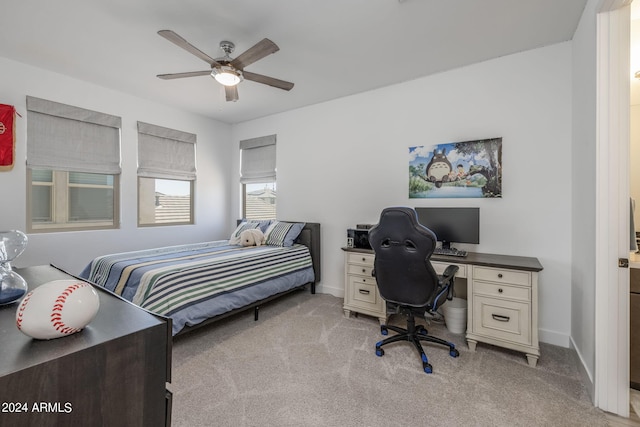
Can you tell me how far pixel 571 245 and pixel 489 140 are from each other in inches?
45.7

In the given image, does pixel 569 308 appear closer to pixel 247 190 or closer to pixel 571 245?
pixel 571 245

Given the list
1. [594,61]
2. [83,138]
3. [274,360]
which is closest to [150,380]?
[274,360]

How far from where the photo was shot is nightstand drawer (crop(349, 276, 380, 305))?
290 centimetres

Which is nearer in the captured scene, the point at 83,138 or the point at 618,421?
the point at 618,421

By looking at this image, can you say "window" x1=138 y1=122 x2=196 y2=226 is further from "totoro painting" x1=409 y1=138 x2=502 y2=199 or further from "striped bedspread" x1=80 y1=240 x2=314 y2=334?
"totoro painting" x1=409 y1=138 x2=502 y2=199

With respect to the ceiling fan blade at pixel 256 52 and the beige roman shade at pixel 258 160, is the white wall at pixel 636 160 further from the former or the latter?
the beige roman shade at pixel 258 160

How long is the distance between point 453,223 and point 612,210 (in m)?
1.17

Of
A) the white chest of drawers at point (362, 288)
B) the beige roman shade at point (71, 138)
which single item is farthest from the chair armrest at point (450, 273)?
the beige roman shade at point (71, 138)

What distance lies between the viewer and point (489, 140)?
A: 8.99 feet

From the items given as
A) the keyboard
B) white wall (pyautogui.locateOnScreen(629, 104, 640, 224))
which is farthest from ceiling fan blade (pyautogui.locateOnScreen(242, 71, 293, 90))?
white wall (pyautogui.locateOnScreen(629, 104, 640, 224))

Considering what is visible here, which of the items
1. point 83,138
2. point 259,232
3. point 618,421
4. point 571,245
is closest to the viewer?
point 618,421

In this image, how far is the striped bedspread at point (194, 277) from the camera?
222cm

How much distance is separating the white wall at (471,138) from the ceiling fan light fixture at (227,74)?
63.4 inches

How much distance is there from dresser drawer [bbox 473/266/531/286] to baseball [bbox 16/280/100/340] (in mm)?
2512
